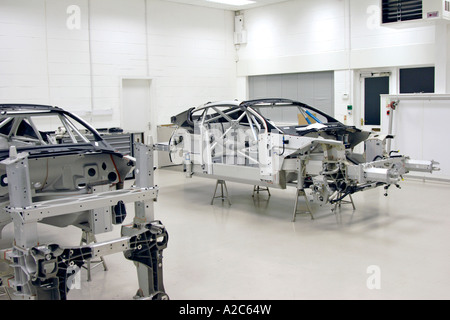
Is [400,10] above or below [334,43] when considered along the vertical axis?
above

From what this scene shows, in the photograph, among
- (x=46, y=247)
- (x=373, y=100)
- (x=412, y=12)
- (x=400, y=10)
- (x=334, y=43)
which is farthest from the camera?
(x=334, y=43)

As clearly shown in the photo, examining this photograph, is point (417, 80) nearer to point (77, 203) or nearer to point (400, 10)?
point (400, 10)

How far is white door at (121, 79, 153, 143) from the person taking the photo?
1161 centimetres

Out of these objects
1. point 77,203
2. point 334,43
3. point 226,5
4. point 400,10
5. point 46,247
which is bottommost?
point 46,247

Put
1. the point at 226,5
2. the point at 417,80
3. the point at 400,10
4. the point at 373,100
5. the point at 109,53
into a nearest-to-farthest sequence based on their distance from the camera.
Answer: the point at 400,10
the point at 417,80
the point at 373,100
the point at 109,53
the point at 226,5

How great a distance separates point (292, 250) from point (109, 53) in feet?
24.5

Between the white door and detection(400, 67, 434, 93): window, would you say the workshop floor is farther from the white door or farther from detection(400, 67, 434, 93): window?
the white door

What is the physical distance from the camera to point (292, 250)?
211 inches

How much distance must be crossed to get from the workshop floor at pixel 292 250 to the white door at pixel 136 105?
4094 millimetres

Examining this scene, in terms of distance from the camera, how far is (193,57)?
12680 mm

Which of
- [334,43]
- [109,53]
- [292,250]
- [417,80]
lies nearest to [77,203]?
[292,250]

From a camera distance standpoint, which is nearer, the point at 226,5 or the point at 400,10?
the point at 400,10

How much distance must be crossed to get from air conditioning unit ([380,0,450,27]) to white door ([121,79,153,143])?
5827 millimetres

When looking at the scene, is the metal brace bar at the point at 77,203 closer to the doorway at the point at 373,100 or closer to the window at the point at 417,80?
the window at the point at 417,80
